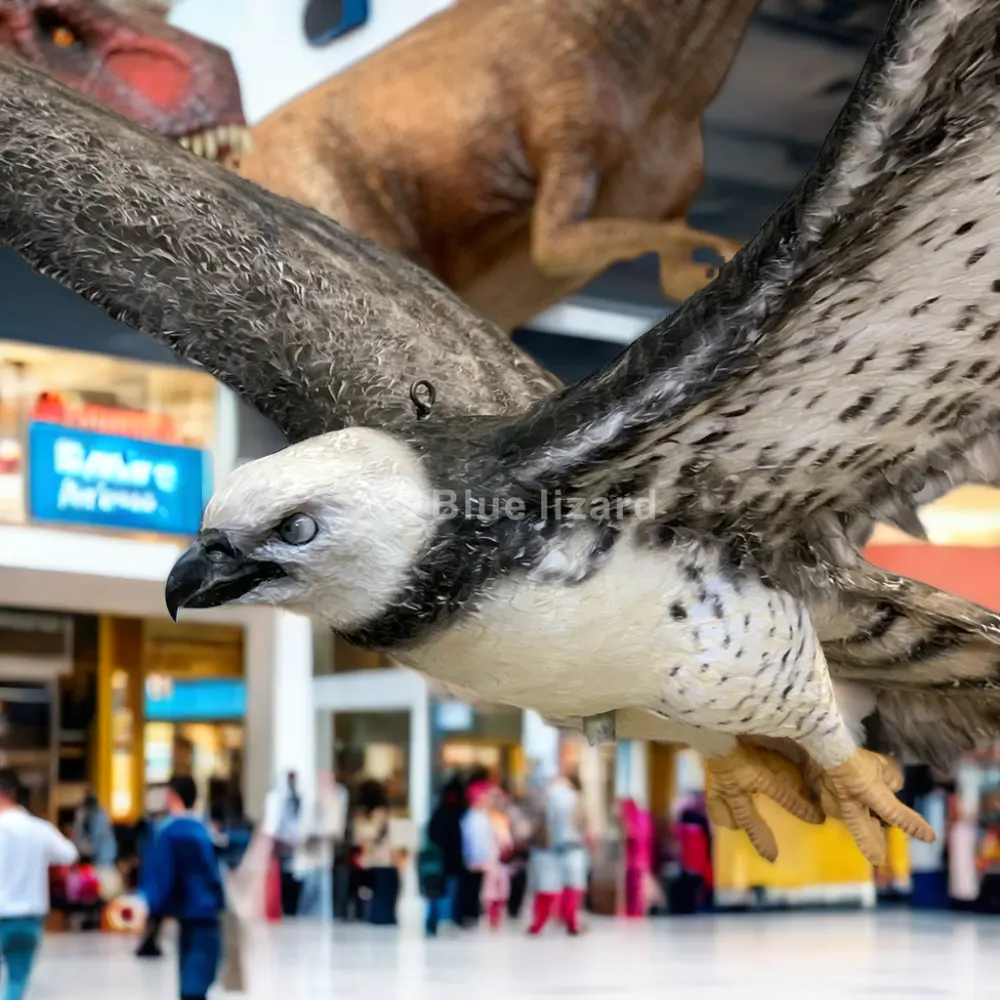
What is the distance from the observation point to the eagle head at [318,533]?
139 centimetres

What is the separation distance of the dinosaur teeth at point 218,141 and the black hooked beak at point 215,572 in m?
3.63

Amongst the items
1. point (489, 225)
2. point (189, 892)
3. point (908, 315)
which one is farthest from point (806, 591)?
point (489, 225)

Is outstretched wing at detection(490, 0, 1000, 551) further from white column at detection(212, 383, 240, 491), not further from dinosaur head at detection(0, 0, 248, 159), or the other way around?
white column at detection(212, 383, 240, 491)

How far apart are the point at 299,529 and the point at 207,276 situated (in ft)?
2.47

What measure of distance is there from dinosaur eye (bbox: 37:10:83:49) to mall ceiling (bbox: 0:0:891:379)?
741mm

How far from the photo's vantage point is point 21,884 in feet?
16.5

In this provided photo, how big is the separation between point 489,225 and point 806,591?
4263mm

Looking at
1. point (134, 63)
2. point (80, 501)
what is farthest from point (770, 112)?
point (80, 501)

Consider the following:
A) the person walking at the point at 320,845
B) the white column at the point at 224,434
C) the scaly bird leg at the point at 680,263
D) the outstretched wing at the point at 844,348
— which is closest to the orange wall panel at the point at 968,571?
the scaly bird leg at the point at 680,263

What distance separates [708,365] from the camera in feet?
4.30

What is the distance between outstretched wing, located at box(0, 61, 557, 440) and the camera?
6.41ft

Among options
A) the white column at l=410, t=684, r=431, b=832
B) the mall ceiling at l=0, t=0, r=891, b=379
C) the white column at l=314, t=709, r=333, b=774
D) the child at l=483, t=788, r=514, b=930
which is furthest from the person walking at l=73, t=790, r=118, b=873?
the mall ceiling at l=0, t=0, r=891, b=379

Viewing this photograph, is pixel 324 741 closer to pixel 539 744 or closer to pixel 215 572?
pixel 539 744

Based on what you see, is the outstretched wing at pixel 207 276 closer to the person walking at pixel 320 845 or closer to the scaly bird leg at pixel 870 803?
the scaly bird leg at pixel 870 803
